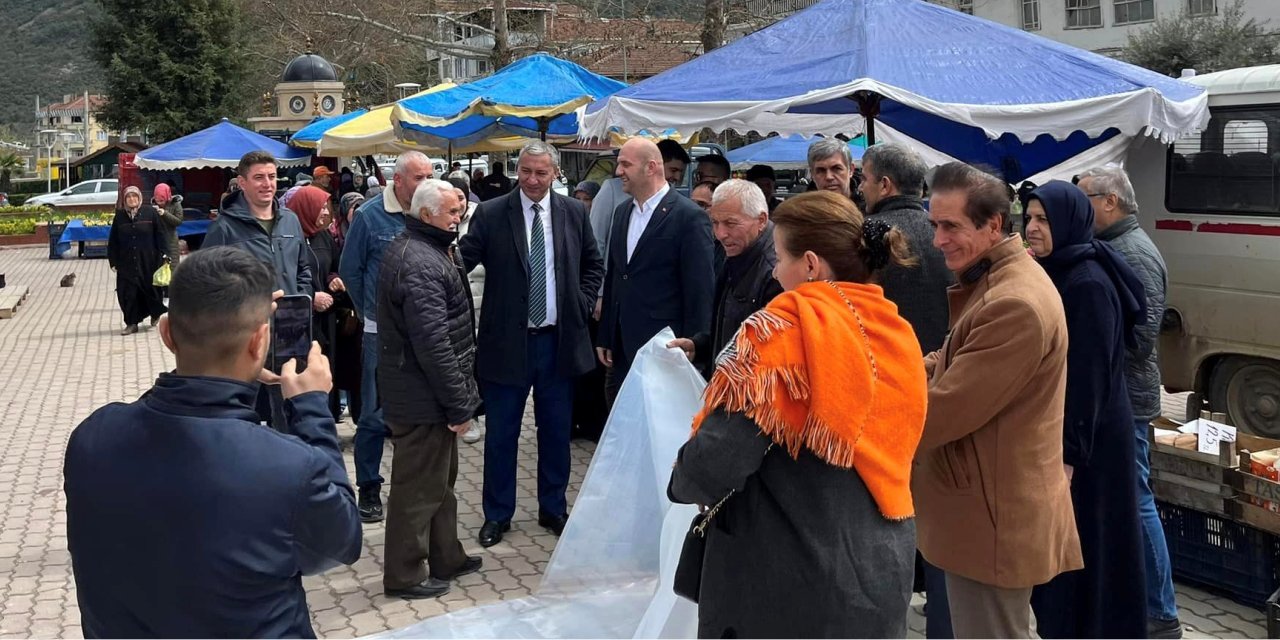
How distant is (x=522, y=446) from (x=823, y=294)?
228 inches

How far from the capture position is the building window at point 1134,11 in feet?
94.6

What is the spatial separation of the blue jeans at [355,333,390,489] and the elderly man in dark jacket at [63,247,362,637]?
3.89 metres

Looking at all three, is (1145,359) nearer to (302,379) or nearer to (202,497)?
(302,379)

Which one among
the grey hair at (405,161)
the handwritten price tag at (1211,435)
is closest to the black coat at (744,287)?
the grey hair at (405,161)

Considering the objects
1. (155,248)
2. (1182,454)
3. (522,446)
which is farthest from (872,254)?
(155,248)

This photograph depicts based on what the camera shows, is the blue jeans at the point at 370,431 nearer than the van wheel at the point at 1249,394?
Yes

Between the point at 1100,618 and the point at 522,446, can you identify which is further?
the point at 522,446

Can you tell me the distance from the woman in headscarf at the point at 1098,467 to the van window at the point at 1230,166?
4.18 metres

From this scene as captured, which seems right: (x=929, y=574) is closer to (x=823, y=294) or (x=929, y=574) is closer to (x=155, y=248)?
(x=823, y=294)

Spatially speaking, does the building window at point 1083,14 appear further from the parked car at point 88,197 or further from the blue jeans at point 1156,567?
the parked car at point 88,197

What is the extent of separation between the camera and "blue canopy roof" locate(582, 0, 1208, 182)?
5.49 metres

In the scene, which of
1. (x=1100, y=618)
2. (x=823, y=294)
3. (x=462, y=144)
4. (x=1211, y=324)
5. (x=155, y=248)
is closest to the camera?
(x=823, y=294)

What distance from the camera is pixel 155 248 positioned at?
44.8 feet

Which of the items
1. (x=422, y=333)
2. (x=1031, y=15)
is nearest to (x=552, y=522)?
(x=422, y=333)
